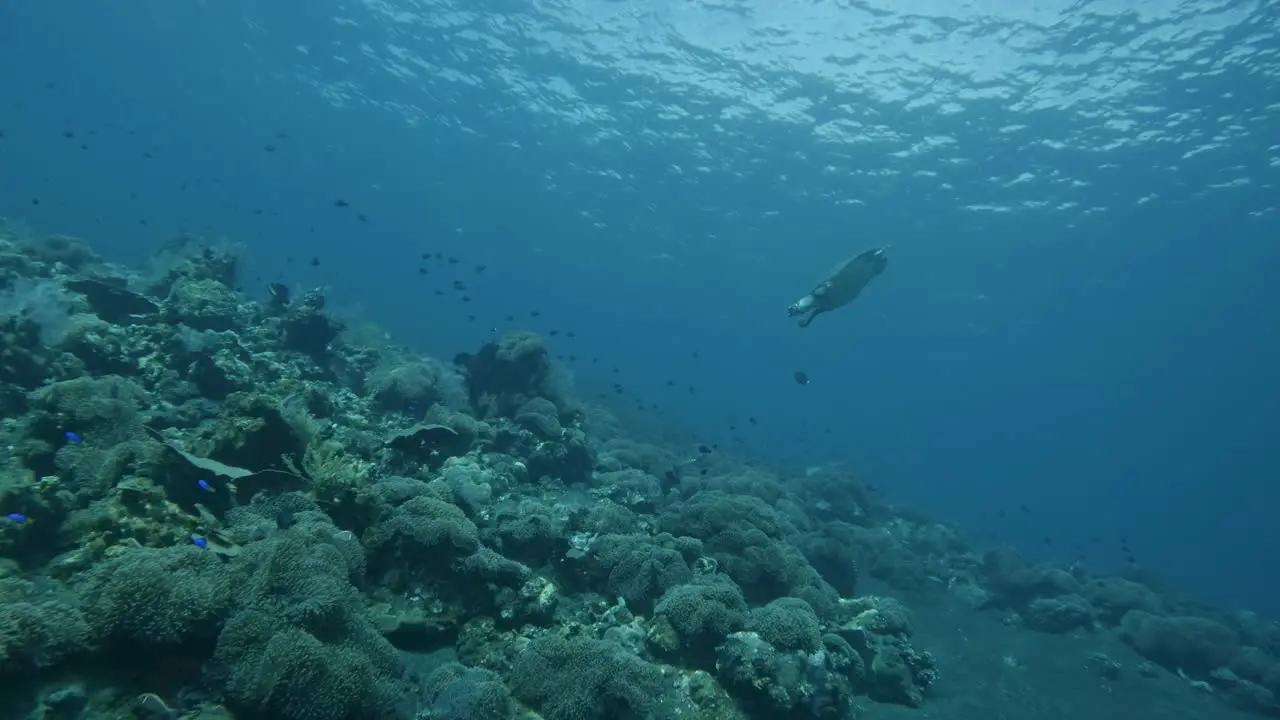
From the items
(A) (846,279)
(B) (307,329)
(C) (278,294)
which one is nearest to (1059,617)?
(A) (846,279)

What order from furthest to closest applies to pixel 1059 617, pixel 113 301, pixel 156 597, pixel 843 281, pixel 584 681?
pixel 1059 617 < pixel 113 301 < pixel 843 281 < pixel 584 681 < pixel 156 597

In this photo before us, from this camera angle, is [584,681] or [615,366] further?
[615,366]

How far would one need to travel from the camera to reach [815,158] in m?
38.6

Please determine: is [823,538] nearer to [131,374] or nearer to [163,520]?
[163,520]

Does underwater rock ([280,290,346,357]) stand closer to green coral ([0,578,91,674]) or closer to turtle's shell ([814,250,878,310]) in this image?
green coral ([0,578,91,674])

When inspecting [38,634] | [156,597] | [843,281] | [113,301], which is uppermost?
[843,281]

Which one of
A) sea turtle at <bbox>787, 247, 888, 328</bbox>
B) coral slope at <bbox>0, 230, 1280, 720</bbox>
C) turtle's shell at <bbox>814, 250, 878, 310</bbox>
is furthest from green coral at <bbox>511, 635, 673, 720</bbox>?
turtle's shell at <bbox>814, 250, 878, 310</bbox>

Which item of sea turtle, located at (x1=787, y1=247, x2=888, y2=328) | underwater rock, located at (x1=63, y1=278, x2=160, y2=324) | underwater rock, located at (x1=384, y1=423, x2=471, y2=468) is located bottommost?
underwater rock, located at (x1=63, y1=278, x2=160, y2=324)

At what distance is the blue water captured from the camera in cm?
2738

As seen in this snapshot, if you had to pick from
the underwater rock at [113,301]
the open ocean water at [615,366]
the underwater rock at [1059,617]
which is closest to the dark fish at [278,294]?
the open ocean water at [615,366]

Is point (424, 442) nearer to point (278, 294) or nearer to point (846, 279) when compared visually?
point (278, 294)

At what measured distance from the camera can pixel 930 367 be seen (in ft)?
288

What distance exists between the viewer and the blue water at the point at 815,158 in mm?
27375

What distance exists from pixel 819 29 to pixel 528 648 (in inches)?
1162
